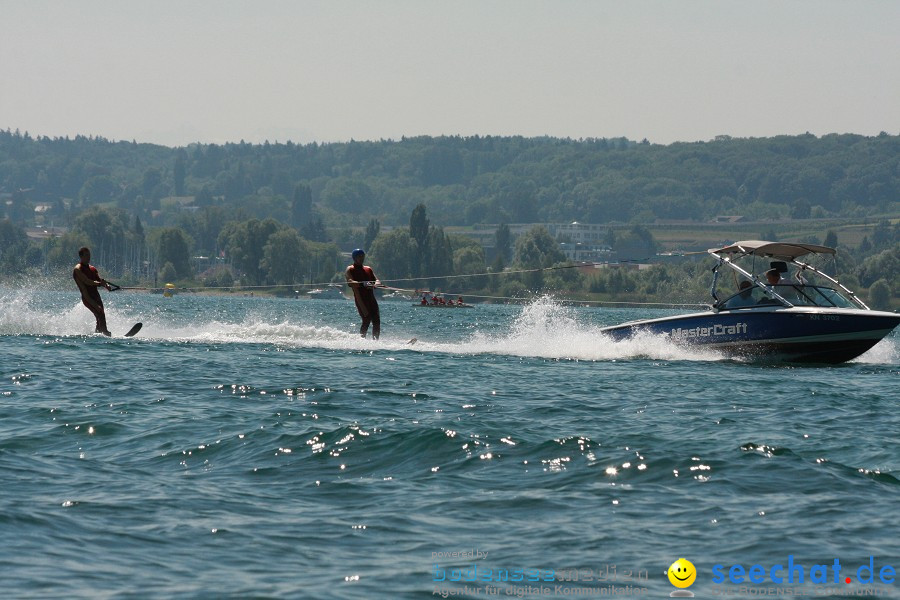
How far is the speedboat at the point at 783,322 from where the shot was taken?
22.9 meters

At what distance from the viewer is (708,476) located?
469 inches

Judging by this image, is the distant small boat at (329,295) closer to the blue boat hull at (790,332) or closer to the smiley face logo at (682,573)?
the blue boat hull at (790,332)

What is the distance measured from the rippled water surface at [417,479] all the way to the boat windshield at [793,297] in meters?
3.01

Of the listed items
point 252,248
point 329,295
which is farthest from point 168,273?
point 329,295

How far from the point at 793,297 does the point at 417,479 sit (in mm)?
Answer: 13979

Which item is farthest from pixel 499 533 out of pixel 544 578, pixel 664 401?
pixel 664 401

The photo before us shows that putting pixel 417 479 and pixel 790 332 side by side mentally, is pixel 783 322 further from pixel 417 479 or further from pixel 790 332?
pixel 417 479

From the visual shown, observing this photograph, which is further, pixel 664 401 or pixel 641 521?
pixel 664 401

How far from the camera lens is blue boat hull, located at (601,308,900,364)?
22812 millimetres

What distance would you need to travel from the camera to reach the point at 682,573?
350 inches

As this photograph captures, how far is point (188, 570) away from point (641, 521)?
372 cm

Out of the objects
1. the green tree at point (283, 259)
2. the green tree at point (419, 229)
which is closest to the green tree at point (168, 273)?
the green tree at point (283, 259)

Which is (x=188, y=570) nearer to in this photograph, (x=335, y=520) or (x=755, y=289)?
(x=335, y=520)

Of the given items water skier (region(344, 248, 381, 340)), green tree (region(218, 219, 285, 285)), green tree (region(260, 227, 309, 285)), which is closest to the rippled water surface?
water skier (region(344, 248, 381, 340))
